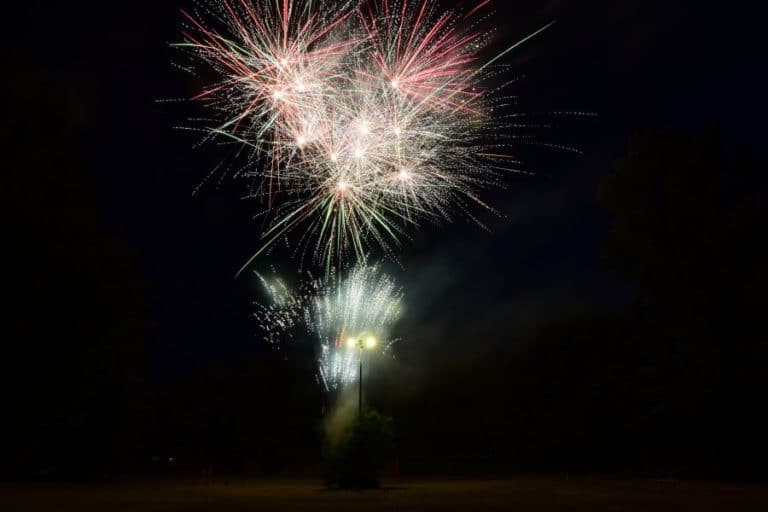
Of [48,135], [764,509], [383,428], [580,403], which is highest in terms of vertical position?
[580,403]

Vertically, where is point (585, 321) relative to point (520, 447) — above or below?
above

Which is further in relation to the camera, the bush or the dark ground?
the bush

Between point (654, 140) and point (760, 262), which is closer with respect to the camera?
point (760, 262)

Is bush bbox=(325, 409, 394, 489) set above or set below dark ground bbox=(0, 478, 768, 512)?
above

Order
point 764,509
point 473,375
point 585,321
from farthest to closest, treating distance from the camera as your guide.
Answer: point 473,375 < point 585,321 < point 764,509

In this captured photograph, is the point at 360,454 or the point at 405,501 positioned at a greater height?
the point at 360,454

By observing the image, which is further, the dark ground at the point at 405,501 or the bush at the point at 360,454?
the bush at the point at 360,454

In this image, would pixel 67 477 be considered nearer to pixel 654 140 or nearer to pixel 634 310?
pixel 634 310

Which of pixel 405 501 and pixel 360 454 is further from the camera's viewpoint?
pixel 360 454

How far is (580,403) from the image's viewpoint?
4338cm

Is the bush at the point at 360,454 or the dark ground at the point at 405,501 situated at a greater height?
the bush at the point at 360,454

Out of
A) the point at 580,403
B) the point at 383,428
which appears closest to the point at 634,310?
the point at 580,403

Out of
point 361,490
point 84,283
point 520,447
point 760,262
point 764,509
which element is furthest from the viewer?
point 520,447

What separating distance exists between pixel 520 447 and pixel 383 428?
77.4 ft
